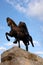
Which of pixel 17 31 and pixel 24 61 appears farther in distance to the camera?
pixel 17 31

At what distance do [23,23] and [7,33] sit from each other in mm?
879

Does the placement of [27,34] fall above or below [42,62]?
above

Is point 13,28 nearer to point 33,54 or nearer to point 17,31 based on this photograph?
point 17,31

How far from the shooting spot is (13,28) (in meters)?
10.2

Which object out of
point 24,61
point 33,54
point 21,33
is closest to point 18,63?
point 24,61

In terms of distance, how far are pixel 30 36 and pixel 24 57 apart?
6.45ft

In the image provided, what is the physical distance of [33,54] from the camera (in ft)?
28.7

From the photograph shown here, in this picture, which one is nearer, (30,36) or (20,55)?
(20,55)

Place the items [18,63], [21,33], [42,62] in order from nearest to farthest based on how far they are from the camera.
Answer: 1. [18,63]
2. [42,62]
3. [21,33]

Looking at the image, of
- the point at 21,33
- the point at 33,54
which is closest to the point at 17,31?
the point at 21,33

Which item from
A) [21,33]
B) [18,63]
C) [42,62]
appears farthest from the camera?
[21,33]

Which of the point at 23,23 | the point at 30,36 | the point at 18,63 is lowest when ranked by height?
the point at 18,63

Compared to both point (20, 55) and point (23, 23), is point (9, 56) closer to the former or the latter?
point (20, 55)

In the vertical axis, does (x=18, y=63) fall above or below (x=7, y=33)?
below
